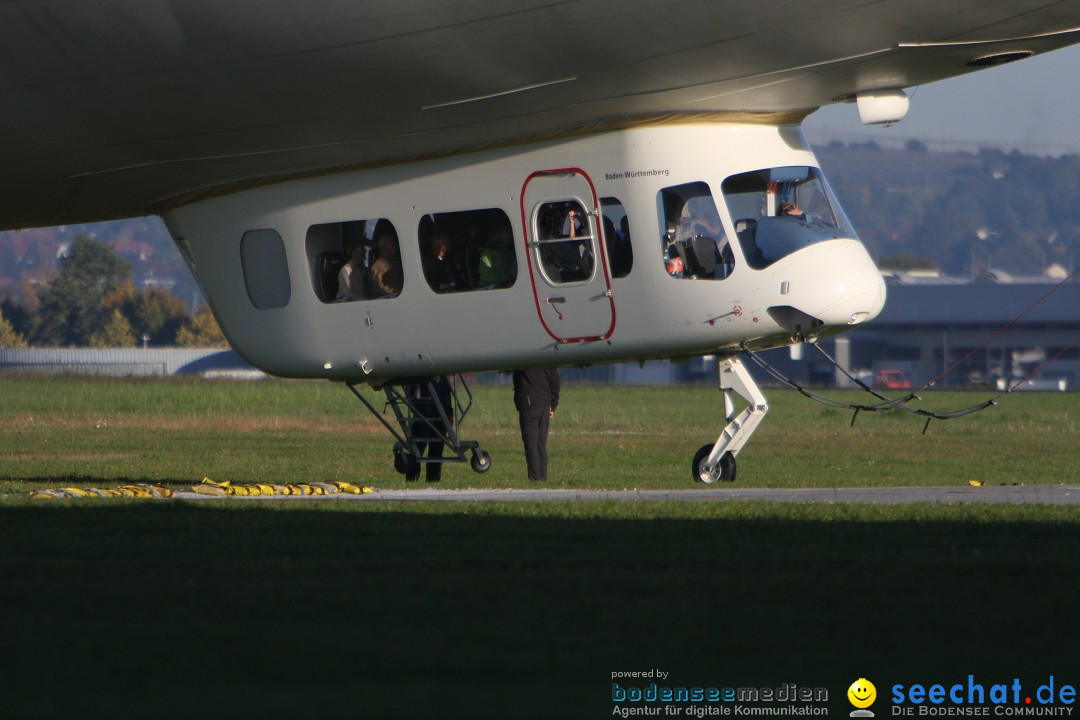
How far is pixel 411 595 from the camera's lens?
7.69 meters

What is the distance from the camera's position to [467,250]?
1501cm

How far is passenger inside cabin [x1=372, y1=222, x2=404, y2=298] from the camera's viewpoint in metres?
15.4

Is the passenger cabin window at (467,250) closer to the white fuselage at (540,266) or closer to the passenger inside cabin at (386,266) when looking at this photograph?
the white fuselage at (540,266)

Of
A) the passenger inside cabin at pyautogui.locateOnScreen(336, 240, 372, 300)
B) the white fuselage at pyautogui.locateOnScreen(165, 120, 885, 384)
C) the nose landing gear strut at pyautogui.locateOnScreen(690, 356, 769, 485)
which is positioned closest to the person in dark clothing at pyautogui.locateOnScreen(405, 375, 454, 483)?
the white fuselage at pyautogui.locateOnScreen(165, 120, 885, 384)

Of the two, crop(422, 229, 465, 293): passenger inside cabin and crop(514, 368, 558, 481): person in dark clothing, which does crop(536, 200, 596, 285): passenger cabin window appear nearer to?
crop(422, 229, 465, 293): passenger inside cabin

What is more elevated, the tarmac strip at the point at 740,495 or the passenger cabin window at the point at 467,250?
the passenger cabin window at the point at 467,250

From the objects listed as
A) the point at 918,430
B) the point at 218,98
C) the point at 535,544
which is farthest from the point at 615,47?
the point at 918,430

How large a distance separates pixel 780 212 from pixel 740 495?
288 centimetres

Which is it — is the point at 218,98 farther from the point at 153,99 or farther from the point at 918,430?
the point at 918,430

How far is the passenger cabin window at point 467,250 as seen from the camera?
1482 cm

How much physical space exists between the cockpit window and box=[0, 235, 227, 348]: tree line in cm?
16350

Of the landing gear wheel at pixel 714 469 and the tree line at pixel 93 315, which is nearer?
the landing gear wheel at pixel 714 469

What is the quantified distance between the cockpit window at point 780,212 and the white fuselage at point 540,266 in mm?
51

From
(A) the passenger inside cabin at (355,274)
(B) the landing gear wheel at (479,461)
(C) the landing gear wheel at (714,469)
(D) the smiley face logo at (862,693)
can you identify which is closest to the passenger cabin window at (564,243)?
(A) the passenger inside cabin at (355,274)
